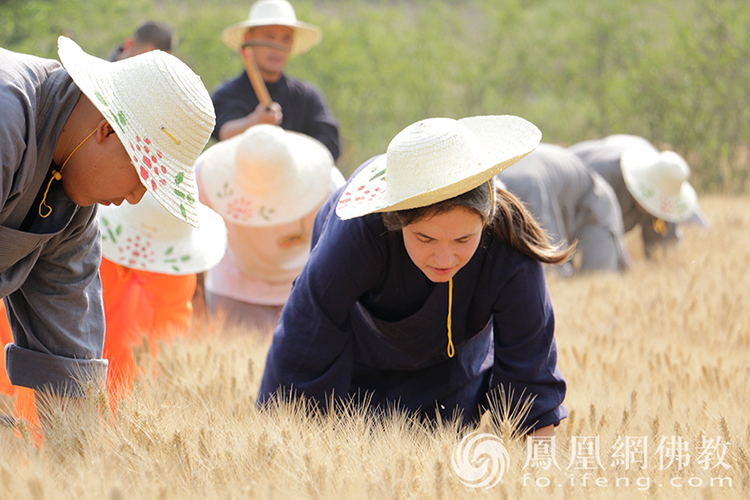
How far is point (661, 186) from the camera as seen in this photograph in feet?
19.6

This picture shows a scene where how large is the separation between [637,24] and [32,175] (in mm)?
14992

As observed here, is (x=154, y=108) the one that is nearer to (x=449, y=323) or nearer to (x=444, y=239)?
(x=444, y=239)

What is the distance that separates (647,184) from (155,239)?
4.29m

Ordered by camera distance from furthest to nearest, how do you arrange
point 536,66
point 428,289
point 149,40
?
point 536,66
point 149,40
point 428,289

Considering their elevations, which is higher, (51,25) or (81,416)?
(51,25)

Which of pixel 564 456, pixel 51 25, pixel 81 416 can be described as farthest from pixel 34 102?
pixel 51 25

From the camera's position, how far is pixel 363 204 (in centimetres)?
201

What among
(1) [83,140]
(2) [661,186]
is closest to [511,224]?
(1) [83,140]

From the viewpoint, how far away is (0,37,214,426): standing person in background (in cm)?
149

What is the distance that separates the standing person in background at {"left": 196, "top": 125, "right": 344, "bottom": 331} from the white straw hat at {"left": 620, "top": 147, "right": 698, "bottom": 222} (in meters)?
3.09

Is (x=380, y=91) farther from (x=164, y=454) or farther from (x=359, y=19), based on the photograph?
(x=164, y=454)

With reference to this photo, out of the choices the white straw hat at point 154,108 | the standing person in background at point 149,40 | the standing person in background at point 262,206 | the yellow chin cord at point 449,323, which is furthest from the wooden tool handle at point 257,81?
the white straw hat at point 154,108

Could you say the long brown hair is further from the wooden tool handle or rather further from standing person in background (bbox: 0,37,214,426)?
the wooden tool handle

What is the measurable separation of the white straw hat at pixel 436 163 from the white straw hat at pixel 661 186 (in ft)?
14.1
